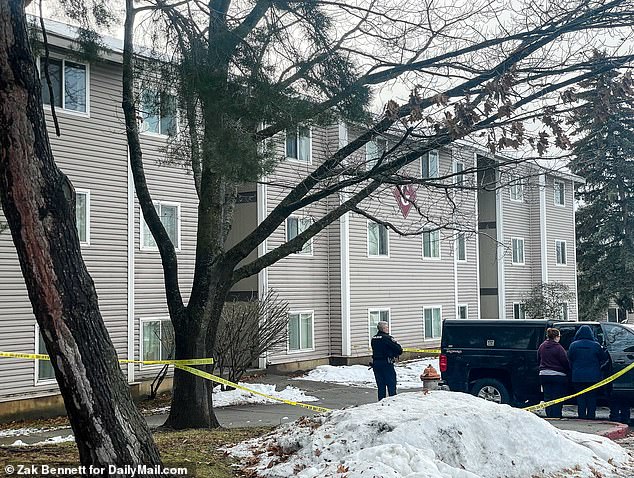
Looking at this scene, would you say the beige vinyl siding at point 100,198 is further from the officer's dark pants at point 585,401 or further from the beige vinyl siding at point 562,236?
the beige vinyl siding at point 562,236

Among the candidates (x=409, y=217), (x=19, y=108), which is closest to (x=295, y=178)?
(x=409, y=217)

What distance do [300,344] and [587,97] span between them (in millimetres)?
14896

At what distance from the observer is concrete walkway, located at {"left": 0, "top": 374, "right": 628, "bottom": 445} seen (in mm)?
12586

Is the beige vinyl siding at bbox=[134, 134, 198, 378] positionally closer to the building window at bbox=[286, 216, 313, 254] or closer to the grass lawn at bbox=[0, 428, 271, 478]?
the building window at bbox=[286, 216, 313, 254]

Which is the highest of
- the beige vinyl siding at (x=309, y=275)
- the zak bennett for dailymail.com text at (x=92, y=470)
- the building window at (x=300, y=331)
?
the beige vinyl siding at (x=309, y=275)

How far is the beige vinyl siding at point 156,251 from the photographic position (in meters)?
18.3

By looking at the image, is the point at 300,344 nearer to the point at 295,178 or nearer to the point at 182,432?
the point at 295,178

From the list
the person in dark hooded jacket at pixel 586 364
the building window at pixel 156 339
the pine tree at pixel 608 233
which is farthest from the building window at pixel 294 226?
the pine tree at pixel 608 233

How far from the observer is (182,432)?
11.0 meters

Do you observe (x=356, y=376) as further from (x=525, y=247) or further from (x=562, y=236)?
(x=562, y=236)

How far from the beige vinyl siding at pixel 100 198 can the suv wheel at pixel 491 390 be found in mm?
7795

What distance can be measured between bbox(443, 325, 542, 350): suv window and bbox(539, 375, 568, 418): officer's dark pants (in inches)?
33.5

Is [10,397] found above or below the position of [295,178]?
below

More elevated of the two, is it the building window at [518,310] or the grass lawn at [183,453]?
the building window at [518,310]
